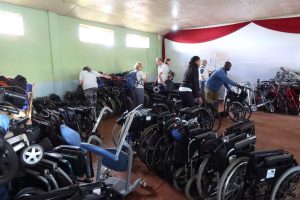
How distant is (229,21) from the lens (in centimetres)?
691

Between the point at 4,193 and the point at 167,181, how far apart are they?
158 centimetres

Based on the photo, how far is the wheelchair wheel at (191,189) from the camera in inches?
86.6

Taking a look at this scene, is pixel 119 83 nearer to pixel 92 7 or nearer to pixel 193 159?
pixel 92 7

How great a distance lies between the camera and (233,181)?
188 cm

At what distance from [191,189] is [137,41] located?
626 centimetres

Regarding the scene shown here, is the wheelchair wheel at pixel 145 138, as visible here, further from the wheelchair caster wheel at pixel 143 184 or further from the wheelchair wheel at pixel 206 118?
the wheelchair wheel at pixel 206 118

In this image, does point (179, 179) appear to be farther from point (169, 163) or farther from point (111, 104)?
point (111, 104)

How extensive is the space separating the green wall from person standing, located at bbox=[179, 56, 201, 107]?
2977 millimetres

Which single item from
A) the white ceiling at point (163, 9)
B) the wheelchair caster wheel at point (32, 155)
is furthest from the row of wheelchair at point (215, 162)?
the white ceiling at point (163, 9)

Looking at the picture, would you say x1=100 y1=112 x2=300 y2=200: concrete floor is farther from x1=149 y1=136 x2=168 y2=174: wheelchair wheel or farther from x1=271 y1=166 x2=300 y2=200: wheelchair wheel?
x1=271 y1=166 x2=300 y2=200: wheelchair wheel

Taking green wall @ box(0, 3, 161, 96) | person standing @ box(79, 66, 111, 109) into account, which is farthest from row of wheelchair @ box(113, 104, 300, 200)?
green wall @ box(0, 3, 161, 96)

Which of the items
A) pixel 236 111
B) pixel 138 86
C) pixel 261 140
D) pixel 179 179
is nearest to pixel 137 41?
pixel 138 86

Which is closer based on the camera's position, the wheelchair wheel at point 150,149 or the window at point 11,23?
the wheelchair wheel at point 150,149

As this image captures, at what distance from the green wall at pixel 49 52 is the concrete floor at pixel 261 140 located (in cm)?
156
